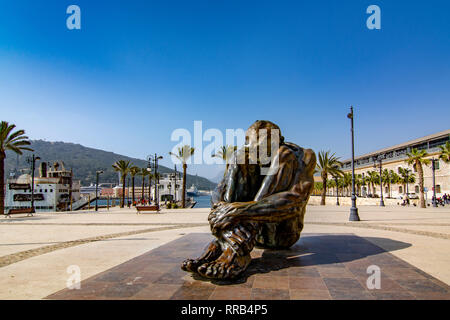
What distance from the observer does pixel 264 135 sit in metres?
5.55

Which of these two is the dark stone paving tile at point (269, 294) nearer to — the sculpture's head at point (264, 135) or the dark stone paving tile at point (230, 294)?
the dark stone paving tile at point (230, 294)

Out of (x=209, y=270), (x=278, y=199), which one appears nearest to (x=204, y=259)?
(x=209, y=270)

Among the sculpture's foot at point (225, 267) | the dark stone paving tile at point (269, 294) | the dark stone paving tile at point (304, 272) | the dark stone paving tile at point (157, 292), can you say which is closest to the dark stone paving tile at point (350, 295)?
the dark stone paving tile at point (269, 294)

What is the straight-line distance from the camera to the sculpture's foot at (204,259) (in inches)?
170

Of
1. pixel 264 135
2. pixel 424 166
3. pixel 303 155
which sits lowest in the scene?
pixel 303 155

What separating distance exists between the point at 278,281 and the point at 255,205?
3.93 ft

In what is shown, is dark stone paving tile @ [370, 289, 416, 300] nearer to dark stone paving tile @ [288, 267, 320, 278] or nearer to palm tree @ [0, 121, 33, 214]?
dark stone paving tile @ [288, 267, 320, 278]

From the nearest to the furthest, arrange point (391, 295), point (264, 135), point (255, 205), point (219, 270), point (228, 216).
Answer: point (391, 295) < point (219, 270) < point (228, 216) < point (255, 205) < point (264, 135)

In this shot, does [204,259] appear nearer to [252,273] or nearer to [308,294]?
[252,273]
